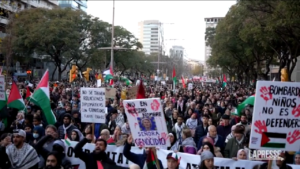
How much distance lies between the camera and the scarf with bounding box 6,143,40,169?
19.3 feet

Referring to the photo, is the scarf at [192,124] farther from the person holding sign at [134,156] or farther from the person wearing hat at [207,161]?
the person wearing hat at [207,161]

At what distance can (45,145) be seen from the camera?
6836mm

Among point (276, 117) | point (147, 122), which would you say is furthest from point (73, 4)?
point (276, 117)

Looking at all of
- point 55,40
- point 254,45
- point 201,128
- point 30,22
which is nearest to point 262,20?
point 254,45

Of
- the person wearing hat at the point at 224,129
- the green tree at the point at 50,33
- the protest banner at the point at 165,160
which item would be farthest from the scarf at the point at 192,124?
the green tree at the point at 50,33

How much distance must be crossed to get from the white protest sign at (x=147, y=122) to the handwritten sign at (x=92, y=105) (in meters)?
1.90

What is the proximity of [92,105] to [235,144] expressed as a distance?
8.79ft

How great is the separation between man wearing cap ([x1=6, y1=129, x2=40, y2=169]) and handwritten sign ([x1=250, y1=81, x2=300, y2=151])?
2.92 m

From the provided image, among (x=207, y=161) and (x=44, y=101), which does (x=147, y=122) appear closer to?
(x=207, y=161)

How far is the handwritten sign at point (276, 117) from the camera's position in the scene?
17.0 ft

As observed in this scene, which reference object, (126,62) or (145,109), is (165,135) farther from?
(126,62)

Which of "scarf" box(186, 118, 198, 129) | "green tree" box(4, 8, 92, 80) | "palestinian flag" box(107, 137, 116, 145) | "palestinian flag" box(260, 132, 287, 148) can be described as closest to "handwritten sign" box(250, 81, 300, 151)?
"palestinian flag" box(260, 132, 287, 148)

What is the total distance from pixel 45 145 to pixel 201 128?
4068mm

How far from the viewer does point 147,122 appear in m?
6.00
